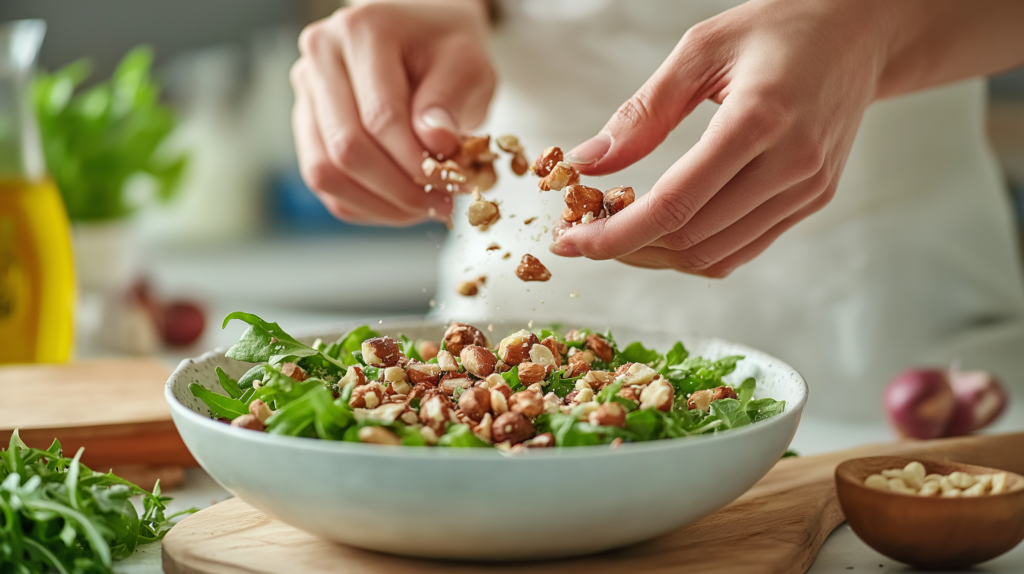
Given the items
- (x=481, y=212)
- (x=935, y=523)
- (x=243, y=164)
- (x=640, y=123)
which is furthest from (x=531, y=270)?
(x=243, y=164)

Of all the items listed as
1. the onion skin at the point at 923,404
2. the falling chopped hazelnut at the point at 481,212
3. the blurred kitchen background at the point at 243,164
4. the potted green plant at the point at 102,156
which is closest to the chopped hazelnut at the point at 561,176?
the falling chopped hazelnut at the point at 481,212

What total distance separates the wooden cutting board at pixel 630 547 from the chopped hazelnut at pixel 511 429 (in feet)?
0.32

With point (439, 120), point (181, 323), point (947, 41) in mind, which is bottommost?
point (181, 323)

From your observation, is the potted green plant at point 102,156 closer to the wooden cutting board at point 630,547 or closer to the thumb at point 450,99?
the thumb at point 450,99

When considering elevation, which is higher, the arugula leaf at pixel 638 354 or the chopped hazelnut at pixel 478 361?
the chopped hazelnut at pixel 478 361

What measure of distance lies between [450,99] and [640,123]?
41cm

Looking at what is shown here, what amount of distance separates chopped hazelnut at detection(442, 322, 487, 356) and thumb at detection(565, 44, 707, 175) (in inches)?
8.6

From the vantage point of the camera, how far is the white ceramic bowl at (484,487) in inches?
24.6

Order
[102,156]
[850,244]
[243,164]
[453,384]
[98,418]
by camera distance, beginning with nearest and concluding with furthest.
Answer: [453,384], [98,418], [850,244], [102,156], [243,164]

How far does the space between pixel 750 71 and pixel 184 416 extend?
1.85 ft

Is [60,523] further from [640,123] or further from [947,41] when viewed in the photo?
[947,41]

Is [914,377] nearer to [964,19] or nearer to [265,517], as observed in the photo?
[964,19]

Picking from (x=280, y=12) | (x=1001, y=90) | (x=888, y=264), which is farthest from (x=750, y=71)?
(x=280, y=12)

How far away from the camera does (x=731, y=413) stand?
2.71 feet
